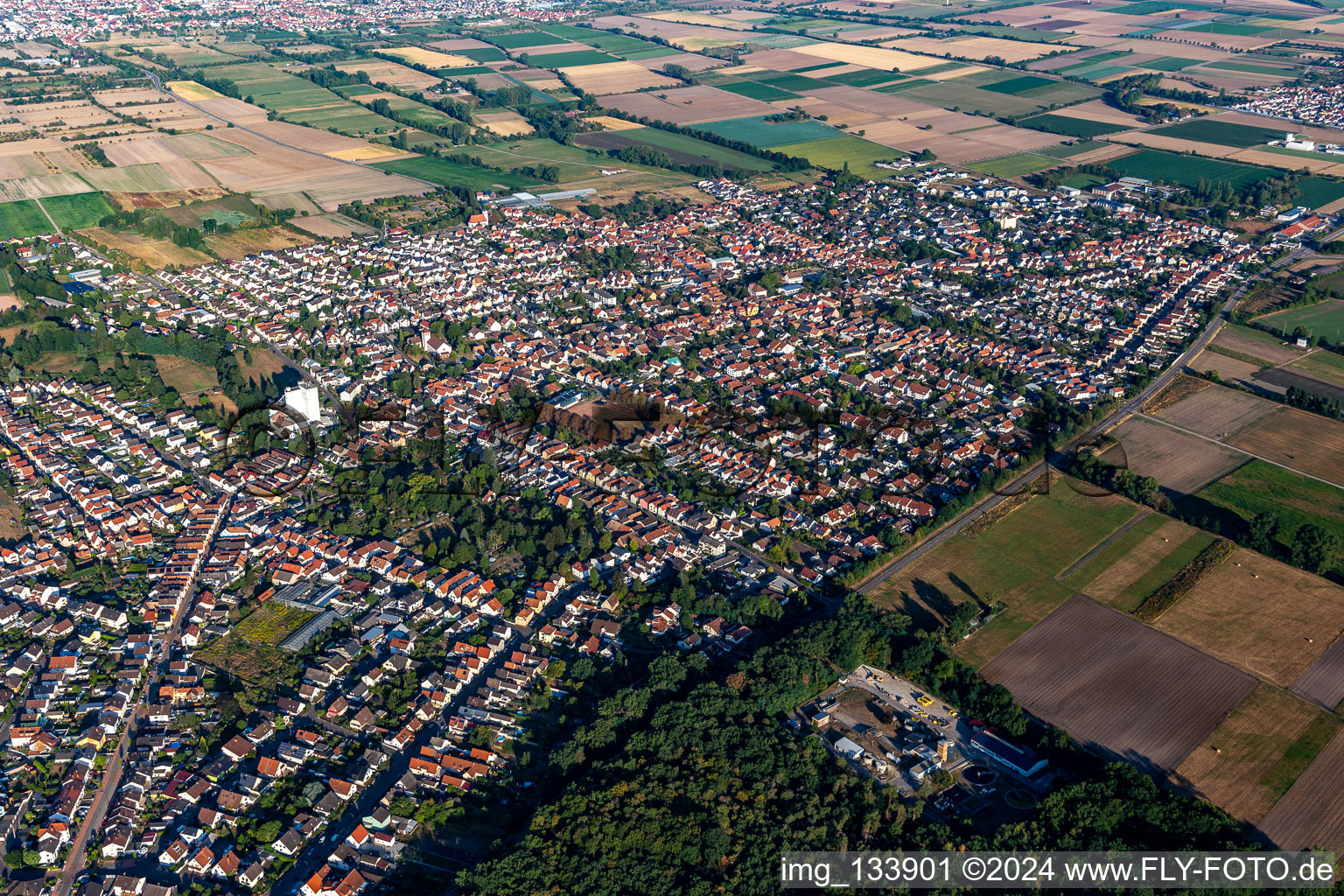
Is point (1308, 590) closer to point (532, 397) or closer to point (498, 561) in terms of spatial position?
point (498, 561)

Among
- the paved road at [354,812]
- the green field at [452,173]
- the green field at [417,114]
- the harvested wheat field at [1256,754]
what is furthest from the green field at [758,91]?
the paved road at [354,812]

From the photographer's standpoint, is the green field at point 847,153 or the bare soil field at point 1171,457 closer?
the bare soil field at point 1171,457

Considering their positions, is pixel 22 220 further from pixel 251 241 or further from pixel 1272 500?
pixel 1272 500

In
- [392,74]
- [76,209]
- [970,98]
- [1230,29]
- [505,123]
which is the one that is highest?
[1230,29]

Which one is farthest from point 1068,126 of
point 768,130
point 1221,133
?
point 768,130

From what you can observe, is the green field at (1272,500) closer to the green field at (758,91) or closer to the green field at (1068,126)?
the green field at (1068,126)

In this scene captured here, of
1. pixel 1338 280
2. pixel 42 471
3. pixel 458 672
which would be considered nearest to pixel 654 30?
pixel 1338 280

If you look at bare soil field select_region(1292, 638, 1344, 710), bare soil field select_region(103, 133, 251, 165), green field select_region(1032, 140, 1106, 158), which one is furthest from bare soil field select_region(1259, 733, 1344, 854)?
bare soil field select_region(103, 133, 251, 165)
